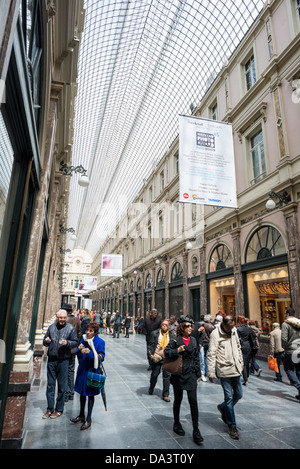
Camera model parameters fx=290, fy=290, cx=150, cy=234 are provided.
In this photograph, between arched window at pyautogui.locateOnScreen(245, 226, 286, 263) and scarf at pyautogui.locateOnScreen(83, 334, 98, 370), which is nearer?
scarf at pyautogui.locateOnScreen(83, 334, 98, 370)

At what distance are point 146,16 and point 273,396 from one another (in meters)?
20.7

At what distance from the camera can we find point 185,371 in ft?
13.5

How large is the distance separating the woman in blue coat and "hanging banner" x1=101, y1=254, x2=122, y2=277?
2176 cm

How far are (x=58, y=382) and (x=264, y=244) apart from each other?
9862 mm

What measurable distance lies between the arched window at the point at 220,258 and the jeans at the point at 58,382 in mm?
10877

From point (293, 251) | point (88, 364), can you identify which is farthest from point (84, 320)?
point (293, 251)

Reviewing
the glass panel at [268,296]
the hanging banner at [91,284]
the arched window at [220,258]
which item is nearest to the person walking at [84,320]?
the glass panel at [268,296]

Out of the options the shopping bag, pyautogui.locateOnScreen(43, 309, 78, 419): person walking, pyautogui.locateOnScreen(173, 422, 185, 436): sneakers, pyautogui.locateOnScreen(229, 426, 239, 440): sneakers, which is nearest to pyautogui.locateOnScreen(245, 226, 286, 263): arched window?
the shopping bag

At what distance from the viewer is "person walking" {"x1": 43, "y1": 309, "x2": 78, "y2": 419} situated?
183 inches

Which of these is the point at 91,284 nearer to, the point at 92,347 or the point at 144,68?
the point at 144,68

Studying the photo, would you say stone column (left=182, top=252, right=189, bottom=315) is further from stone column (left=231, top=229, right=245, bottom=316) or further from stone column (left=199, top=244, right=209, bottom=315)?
stone column (left=231, top=229, right=245, bottom=316)

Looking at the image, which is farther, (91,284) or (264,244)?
(91,284)

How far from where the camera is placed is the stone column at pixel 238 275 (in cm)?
1291

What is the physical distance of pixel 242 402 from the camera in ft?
19.0
